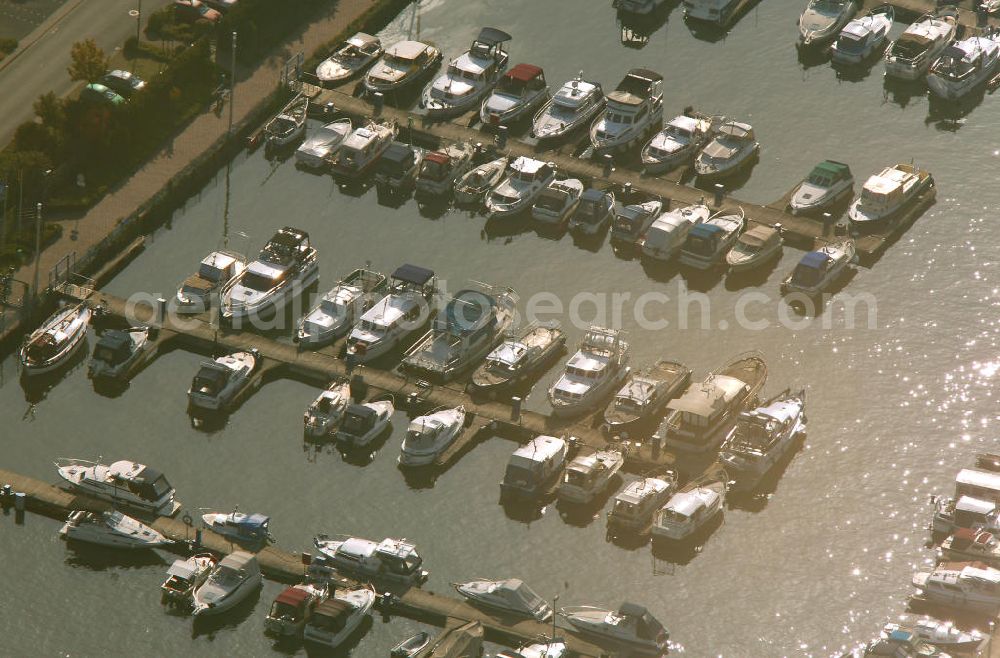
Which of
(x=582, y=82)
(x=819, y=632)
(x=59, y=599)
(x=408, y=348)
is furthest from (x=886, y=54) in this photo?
(x=59, y=599)

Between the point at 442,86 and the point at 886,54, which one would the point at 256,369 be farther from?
the point at 886,54

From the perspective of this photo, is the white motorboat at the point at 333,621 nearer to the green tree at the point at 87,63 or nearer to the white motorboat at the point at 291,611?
the white motorboat at the point at 291,611

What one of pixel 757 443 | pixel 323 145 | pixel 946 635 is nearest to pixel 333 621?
pixel 757 443

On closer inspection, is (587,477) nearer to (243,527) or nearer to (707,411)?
(707,411)

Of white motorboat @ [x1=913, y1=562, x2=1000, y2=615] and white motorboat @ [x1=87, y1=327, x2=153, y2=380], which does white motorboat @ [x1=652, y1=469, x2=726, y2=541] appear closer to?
white motorboat @ [x1=913, y1=562, x2=1000, y2=615]

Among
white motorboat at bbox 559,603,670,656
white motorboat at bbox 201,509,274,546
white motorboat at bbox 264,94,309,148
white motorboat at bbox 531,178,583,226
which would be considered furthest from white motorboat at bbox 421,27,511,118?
white motorboat at bbox 559,603,670,656

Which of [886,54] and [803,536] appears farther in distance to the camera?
[886,54]

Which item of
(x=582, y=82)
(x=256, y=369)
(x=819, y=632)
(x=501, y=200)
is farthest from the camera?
(x=582, y=82)
